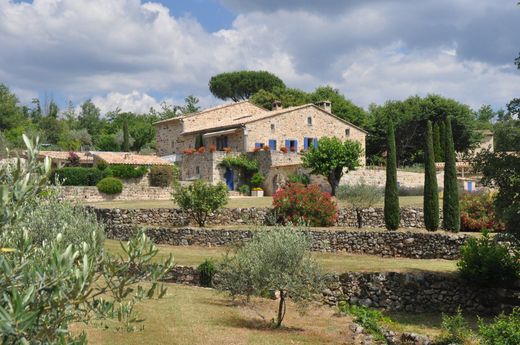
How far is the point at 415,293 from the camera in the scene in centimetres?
1928

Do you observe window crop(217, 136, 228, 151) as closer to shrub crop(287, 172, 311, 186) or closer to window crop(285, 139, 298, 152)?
window crop(285, 139, 298, 152)

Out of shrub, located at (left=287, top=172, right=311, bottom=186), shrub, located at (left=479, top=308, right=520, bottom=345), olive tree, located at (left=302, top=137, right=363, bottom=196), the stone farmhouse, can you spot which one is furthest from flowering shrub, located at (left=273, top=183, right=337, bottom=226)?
shrub, located at (left=479, top=308, right=520, bottom=345)

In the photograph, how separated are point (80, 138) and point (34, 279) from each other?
255 ft

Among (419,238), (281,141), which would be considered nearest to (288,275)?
(419,238)

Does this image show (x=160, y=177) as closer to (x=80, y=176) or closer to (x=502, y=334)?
(x=80, y=176)

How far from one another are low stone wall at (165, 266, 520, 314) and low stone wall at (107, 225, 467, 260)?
266 centimetres

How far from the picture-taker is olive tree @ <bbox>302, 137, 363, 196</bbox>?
39031 millimetres

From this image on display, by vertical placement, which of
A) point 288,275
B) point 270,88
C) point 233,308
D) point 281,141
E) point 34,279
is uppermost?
point 270,88

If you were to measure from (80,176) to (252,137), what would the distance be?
556 inches

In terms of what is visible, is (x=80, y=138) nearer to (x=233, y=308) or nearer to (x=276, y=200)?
(x=276, y=200)

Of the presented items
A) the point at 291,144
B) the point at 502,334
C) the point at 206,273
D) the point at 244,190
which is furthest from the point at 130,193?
the point at 502,334

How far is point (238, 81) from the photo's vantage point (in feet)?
277

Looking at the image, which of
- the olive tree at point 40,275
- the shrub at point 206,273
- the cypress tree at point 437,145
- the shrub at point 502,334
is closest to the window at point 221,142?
the cypress tree at point 437,145

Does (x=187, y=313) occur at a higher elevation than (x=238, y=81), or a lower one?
lower
